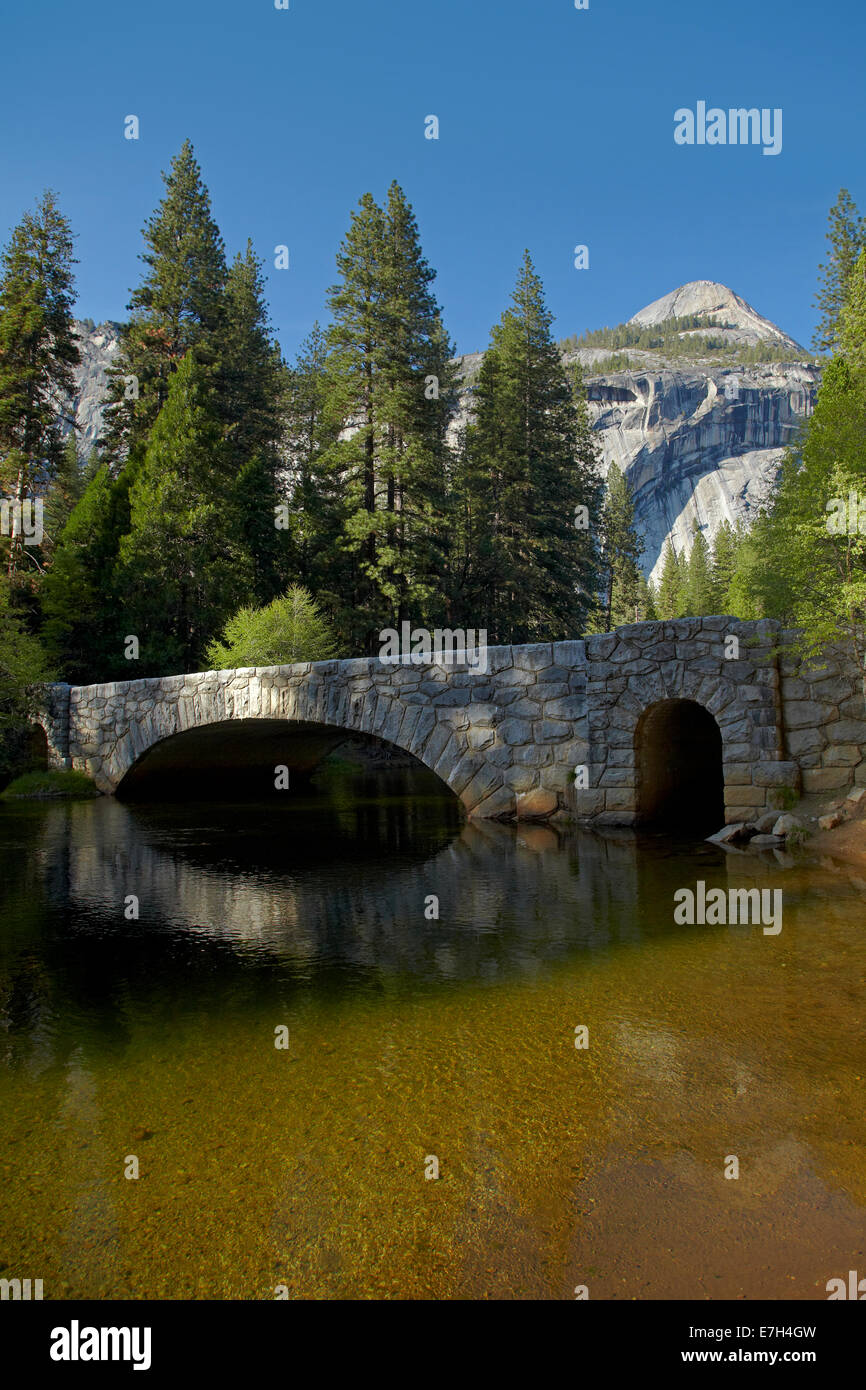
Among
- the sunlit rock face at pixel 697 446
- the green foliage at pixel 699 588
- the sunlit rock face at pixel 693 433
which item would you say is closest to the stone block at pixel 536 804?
the green foliage at pixel 699 588

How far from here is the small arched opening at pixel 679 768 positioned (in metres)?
11.0

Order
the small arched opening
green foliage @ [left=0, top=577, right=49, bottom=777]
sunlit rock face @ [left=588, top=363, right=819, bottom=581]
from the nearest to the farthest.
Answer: the small arched opening < green foliage @ [left=0, top=577, right=49, bottom=777] < sunlit rock face @ [left=588, top=363, right=819, bottom=581]

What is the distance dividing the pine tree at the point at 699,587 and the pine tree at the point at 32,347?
139 ft

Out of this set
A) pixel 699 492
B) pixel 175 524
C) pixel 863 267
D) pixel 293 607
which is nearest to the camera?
pixel 863 267

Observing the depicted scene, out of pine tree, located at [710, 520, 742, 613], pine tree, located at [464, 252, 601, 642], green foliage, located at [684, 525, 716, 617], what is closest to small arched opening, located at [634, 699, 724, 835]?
pine tree, located at [464, 252, 601, 642]

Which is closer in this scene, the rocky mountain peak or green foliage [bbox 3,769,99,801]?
green foliage [bbox 3,769,99,801]

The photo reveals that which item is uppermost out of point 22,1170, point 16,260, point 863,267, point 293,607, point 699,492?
point 699,492

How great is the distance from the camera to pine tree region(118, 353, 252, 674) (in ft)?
87.9

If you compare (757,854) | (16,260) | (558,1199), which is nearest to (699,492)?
(16,260)

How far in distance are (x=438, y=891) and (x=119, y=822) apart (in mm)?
7909

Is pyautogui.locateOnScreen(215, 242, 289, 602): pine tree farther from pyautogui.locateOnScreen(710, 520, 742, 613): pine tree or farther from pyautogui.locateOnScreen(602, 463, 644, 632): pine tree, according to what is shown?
pyautogui.locateOnScreen(710, 520, 742, 613): pine tree

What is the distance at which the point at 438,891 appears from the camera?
7.51 metres

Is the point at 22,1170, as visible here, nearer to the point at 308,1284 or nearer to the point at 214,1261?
the point at 214,1261

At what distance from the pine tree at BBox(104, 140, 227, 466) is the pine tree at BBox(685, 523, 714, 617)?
38.1 metres
